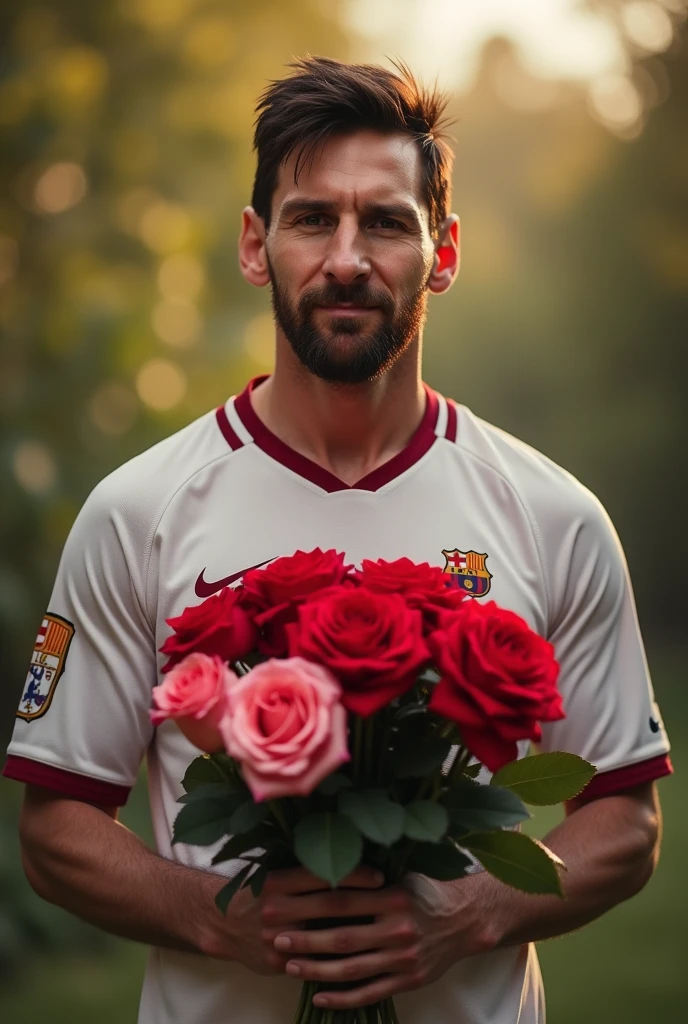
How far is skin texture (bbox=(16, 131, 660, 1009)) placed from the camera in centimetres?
152

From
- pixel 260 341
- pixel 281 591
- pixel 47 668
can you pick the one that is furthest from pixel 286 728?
pixel 260 341

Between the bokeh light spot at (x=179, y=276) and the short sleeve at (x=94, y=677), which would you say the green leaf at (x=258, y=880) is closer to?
the short sleeve at (x=94, y=677)

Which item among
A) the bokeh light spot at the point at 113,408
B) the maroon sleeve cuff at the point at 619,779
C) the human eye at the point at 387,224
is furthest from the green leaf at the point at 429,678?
the bokeh light spot at the point at 113,408

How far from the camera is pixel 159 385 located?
4852mm

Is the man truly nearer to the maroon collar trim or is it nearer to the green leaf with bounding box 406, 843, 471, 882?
the maroon collar trim

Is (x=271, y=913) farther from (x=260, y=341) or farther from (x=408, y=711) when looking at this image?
(x=260, y=341)

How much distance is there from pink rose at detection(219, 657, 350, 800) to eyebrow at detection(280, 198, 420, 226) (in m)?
0.81

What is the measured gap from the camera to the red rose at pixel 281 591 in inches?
52.2

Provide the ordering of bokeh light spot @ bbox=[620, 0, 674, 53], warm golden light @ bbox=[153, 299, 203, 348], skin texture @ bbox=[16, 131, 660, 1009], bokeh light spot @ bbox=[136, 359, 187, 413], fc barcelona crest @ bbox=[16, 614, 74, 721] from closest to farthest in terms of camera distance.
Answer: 1. skin texture @ bbox=[16, 131, 660, 1009]
2. fc barcelona crest @ bbox=[16, 614, 74, 721]
3. bokeh light spot @ bbox=[136, 359, 187, 413]
4. warm golden light @ bbox=[153, 299, 203, 348]
5. bokeh light spot @ bbox=[620, 0, 674, 53]

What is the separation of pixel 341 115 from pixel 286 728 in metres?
1.02

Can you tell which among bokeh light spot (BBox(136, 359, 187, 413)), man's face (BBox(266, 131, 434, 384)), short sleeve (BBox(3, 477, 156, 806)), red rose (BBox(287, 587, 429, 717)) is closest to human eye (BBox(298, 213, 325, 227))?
man's face (BBox(266, 131, 434, 384))

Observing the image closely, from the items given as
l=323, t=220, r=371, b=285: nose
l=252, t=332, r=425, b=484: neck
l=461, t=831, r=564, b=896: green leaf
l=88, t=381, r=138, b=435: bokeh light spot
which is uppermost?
l=323, t=220, r=371, b=285: nose

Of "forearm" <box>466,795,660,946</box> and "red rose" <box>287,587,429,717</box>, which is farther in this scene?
"forearm" <box>466,795,660,946</box>

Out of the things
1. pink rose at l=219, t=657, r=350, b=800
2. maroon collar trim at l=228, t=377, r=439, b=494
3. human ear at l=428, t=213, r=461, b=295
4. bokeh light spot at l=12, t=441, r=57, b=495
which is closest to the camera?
pink rose at l=219, t=657, r=350, b=800
